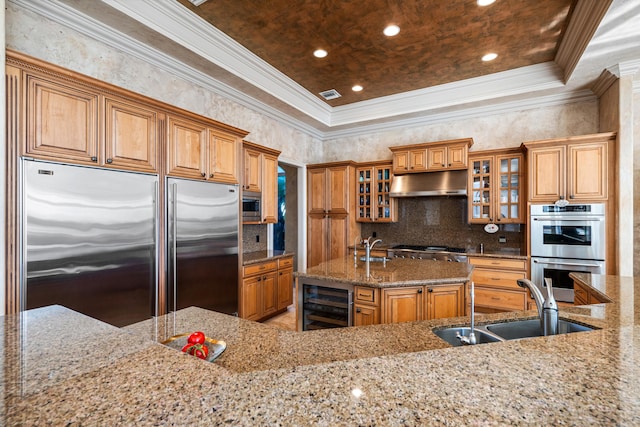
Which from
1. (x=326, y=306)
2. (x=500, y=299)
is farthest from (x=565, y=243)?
(x=326, y=306)

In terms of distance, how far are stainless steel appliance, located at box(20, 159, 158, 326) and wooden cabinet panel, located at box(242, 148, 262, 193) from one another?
1.41 m

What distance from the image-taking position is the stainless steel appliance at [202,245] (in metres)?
2.63

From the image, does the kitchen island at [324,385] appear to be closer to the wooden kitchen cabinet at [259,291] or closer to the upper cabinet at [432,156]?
the wooden kitchen cabinet at [259,291]

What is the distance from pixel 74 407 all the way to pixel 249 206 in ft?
11.2

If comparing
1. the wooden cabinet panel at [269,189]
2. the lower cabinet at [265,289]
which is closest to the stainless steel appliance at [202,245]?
the lower cabinet at [265,289]

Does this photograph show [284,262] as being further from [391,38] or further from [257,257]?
[391,38]

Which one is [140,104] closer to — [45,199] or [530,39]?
[45,199]

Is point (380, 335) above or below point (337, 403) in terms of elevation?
below

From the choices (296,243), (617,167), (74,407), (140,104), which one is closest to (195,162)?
(140,104)

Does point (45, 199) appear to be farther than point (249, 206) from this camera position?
No

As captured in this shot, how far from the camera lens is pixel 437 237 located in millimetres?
5070

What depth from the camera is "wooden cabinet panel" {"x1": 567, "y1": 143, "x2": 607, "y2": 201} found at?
3.58 meters

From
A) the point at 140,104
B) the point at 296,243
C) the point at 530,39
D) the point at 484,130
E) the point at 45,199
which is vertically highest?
the point at 530,39

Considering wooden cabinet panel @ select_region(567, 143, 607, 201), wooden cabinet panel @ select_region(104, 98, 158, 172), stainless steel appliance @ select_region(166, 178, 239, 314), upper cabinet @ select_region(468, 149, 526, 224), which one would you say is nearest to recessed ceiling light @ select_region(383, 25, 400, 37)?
upper cabinet @ select_region(468, 149, 526, 224)
